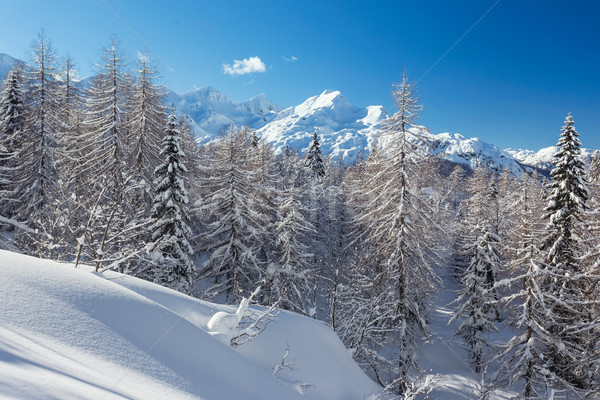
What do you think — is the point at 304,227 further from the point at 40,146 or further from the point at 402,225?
the point at 40,146

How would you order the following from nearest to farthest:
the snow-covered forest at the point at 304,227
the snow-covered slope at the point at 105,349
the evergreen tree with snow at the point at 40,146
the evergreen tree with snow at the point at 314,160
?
the snow-covered slope at the point at 105,349
the snow-covered forest at the point at 304,227
the evergreen tree with snow at the point at 40,146
the evergreen tree with snow at the point at 314,160

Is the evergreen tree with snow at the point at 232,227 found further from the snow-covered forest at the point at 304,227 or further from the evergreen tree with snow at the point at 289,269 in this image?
the evergreen tree with snow at the point at 289,269

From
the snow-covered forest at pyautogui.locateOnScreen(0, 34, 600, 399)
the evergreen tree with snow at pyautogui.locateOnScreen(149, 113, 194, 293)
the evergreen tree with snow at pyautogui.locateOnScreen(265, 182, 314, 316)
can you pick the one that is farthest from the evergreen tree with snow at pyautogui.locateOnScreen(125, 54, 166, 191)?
the evergreen tree with snow at pyautogui.locateOnScreen(265, 182, 314, 316)

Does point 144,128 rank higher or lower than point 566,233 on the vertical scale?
higher

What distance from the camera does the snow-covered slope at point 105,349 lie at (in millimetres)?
2393

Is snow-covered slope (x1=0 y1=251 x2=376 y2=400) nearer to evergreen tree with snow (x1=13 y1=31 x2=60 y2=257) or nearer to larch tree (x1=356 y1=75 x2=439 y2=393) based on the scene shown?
larch tree (x1=356 y1=75 x2=439 y2=393)

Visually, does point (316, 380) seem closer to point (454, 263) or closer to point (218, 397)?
point (218, 397)

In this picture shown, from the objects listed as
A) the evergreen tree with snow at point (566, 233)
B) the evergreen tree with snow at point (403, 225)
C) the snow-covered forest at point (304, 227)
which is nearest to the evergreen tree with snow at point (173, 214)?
the snow-covered forest at point (304, 227)

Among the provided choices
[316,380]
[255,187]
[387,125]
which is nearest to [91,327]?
[316,380]

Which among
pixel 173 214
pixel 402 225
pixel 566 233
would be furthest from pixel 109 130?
pixel 566 233

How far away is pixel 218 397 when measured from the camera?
3348 mm

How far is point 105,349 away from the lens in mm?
3150

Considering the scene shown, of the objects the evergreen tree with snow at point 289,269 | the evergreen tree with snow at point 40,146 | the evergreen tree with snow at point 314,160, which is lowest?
the evergreen tree with snow at point 289,269

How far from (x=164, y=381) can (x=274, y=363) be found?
9.89ft
